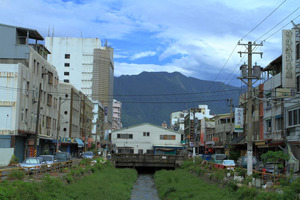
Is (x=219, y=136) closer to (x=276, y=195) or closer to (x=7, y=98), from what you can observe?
(x=7, y=98)

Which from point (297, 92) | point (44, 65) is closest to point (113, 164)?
point (44, 65)

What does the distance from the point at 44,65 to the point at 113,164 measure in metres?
21.6

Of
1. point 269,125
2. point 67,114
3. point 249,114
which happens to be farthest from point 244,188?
point 67,114

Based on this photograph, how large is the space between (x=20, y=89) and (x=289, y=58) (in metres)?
35.0

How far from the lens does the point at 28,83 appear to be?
193 ft

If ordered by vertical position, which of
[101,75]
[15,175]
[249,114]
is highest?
[101,75]

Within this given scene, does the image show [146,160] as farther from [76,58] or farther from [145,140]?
[76,58]

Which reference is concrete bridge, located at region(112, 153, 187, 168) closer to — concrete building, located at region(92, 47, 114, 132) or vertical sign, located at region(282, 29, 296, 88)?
vertical sign, located at region(282, 29, 296, 88)

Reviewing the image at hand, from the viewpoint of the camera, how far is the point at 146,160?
74500 mm

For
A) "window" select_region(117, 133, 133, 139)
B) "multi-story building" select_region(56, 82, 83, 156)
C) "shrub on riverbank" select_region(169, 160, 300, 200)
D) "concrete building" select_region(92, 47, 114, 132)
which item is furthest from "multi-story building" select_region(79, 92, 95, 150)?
"shrub on riverbank" select_region(169, 160, 300, 200)

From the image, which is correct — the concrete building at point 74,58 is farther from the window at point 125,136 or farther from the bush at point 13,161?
the bush at point 13,161

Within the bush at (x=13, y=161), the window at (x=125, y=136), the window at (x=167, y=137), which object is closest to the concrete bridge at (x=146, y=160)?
the bush at (x=13, y=161)

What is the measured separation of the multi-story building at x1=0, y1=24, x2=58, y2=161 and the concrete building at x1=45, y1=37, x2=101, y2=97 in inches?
3009

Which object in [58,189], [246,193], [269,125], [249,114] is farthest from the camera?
[269,125]
